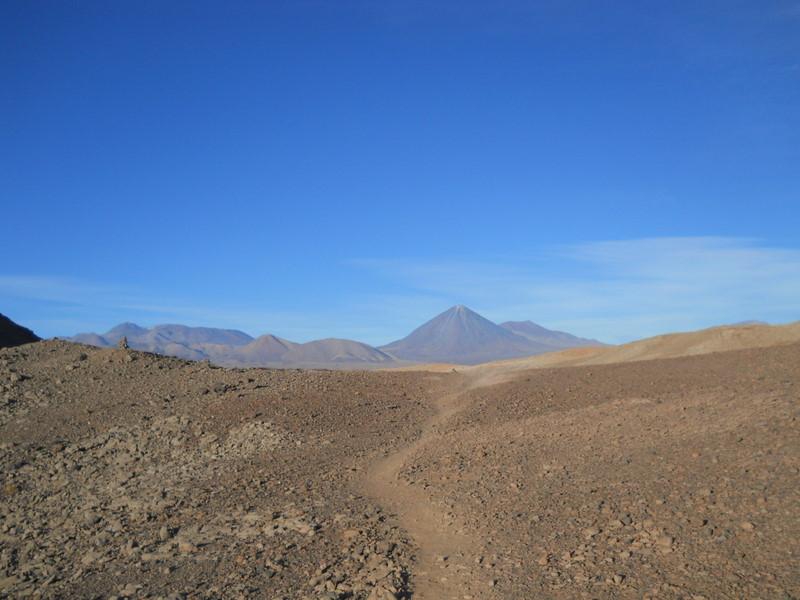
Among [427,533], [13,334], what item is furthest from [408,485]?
[13,334]

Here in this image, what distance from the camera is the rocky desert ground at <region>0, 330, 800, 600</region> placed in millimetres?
6906

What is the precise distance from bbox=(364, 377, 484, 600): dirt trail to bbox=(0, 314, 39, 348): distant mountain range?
2708 cm

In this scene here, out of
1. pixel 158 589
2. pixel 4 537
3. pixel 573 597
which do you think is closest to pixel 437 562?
pixel 573 597

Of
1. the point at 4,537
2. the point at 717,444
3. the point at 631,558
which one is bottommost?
the point at 4,537

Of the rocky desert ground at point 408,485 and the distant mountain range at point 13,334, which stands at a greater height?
the distant mountain range at point 13,334

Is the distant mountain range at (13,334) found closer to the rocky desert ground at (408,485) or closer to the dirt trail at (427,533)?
the rocky desert ground at (408,485)

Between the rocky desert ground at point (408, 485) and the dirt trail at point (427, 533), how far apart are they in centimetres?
3

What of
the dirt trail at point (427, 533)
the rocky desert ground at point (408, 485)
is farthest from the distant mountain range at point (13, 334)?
the dirt trail at point (427, 533)

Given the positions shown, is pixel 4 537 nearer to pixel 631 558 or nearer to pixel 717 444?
pixel 631 558

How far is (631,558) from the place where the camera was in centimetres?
674

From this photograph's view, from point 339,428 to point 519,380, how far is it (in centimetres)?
639

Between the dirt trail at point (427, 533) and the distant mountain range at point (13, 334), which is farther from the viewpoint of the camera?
the distant mountain range at point (13, 334)

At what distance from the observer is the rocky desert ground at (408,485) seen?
272 inches

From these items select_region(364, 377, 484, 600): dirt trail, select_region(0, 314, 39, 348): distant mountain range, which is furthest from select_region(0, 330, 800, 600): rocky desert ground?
select_region(0, 314, 39, 348): distant mountain range
